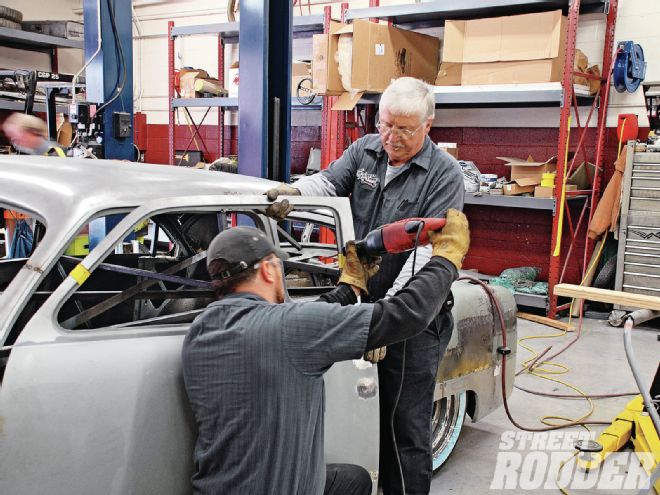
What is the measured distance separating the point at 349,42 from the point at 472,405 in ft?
13.9

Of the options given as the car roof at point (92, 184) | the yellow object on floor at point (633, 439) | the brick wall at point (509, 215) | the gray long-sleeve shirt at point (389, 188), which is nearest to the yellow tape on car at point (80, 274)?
the car roof at point (92, 184)

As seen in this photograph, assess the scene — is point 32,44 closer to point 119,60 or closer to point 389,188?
Result: point 119,60

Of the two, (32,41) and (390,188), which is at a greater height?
(32,41)

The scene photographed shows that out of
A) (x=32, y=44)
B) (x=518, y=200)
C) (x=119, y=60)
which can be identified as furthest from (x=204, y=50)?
(x=518, y=200)

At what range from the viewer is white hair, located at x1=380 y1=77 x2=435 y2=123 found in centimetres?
254

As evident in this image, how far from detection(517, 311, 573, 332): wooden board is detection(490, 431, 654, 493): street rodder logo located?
2661 mm

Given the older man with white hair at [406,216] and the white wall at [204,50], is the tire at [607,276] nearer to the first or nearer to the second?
the white wall at [204,50]

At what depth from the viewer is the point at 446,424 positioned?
3402mm

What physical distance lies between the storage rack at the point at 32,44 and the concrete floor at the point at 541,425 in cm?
718

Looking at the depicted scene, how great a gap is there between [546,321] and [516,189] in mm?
1374

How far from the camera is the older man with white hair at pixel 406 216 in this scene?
2578 millimetres

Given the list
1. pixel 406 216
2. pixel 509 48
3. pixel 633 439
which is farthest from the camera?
pixel 509 48

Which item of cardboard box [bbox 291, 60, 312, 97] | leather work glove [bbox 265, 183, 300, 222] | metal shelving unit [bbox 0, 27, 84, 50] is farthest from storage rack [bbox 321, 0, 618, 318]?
metal shelving unit [bbox 0, 27, 84, 50]

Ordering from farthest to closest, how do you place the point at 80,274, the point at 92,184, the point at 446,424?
the point at 446,424
the point at 92,184
the point at 80,274
